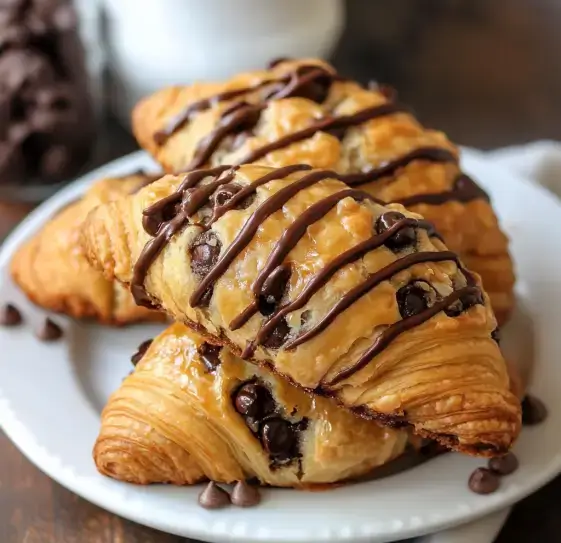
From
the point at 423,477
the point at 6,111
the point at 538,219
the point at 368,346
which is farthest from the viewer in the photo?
the point at 6,111

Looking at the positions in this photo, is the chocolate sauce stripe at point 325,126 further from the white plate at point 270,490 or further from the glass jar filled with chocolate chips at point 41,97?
the glass jar filled with chocolate chips at point 41,97

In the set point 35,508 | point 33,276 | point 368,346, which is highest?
point 368,346

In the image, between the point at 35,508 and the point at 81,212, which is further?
the point at 81,212

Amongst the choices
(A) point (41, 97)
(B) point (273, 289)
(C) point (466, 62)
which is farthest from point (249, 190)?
Answer: (C) point (466, 62)

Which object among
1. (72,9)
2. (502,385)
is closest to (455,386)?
(502,385)

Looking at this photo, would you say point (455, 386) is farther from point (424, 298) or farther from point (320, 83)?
point (320, 83)

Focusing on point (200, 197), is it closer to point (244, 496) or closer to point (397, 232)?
point (397, 232)
